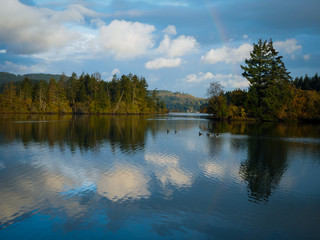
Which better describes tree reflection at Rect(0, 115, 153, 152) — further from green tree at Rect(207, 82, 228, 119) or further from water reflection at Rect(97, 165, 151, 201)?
green tree at Rect(207, 82, 228, 119)

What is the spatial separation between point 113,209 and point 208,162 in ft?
33.9

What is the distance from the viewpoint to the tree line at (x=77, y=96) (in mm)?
111500

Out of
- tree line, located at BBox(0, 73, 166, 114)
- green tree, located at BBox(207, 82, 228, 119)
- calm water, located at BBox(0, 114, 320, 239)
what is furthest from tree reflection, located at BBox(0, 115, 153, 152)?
tree line, located at BBox(0, 73, 166, 114)

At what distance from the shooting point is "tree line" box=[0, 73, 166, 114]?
111500 mm

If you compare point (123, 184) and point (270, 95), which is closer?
point (123, 184)

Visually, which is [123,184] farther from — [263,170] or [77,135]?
[77,135]

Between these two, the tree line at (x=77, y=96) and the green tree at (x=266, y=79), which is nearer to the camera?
the green tree at (x=266, y=79)

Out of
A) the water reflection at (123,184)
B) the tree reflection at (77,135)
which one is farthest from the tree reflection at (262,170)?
the tree reflection at (77,135)

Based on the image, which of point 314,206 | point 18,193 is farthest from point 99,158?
point 314,206

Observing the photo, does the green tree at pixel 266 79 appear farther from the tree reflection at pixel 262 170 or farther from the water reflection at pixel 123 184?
the water reflection at pixel 123 184

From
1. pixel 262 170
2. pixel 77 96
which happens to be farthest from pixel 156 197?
pixel 77 96

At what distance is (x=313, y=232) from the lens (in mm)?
8219

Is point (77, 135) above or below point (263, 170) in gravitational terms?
above

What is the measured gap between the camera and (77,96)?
124m
